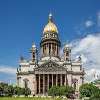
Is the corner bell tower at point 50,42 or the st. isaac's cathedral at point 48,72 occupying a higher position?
the corner bell tower at point 50,42

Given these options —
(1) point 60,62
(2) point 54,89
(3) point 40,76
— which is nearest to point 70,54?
(1) point 60,62

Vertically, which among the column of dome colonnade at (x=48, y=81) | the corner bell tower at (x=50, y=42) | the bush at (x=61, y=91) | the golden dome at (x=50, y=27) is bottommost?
the bush at (x=61, y=91)

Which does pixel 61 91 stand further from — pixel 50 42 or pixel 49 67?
pixel 50 42

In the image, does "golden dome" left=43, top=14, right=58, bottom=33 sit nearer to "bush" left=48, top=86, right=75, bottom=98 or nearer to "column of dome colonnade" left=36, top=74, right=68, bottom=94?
"column of dome colonnade" left=36, top=74, right=68, bottom=94

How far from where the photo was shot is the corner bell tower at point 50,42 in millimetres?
154000

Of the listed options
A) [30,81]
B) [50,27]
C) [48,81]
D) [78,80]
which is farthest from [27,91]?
[50,27]

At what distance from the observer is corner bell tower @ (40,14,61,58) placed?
154 m

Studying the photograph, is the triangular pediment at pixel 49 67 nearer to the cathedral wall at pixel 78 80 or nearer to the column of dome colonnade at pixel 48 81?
the column of dome colonnade at pixel 48 81

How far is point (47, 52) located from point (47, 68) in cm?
1317

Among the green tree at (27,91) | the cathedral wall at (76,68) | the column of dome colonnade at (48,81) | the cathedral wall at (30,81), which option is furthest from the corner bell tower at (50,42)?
the green tree at (27,91)

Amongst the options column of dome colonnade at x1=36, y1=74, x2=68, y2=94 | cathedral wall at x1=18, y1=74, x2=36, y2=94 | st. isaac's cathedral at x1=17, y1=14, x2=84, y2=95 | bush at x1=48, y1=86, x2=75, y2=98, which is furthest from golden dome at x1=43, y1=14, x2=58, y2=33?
bush at x1=48, y1=86, x2=75, y2=98

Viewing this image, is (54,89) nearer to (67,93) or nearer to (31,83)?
(67,93)

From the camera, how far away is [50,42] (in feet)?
510

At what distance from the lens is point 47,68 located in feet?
467
